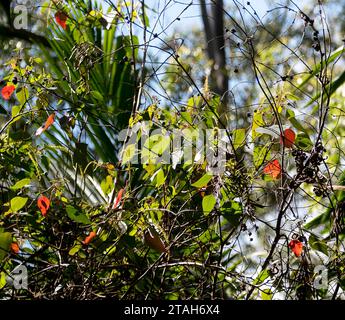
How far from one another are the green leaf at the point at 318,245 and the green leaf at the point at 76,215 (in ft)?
2.16

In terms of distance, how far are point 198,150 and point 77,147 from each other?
41 cm

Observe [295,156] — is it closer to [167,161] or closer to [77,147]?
[167,161]

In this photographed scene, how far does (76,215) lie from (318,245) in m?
0.71

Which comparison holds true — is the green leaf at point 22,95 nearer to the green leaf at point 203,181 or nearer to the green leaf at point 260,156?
the green leaf at point 203,181

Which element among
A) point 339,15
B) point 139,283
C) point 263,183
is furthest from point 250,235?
point 339,15

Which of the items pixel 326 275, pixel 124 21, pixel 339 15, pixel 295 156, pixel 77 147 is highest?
pixel 339 15

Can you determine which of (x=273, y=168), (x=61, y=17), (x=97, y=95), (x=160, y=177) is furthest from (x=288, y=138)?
(x=61, y=17)

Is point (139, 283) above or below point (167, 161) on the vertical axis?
below

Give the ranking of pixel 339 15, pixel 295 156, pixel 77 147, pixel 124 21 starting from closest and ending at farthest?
pixel 295 156 < pixel 77 147 < pixel 124 21 < pixel 339 15

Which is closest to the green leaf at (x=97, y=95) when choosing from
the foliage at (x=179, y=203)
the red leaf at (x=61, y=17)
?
the foliage at (x=179, y=203)

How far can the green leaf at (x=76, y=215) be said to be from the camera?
214 cm

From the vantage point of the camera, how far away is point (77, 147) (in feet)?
8.04

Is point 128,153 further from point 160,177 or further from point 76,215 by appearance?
point 76,215

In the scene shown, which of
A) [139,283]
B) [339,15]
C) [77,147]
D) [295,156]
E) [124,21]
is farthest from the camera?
[339,15]
